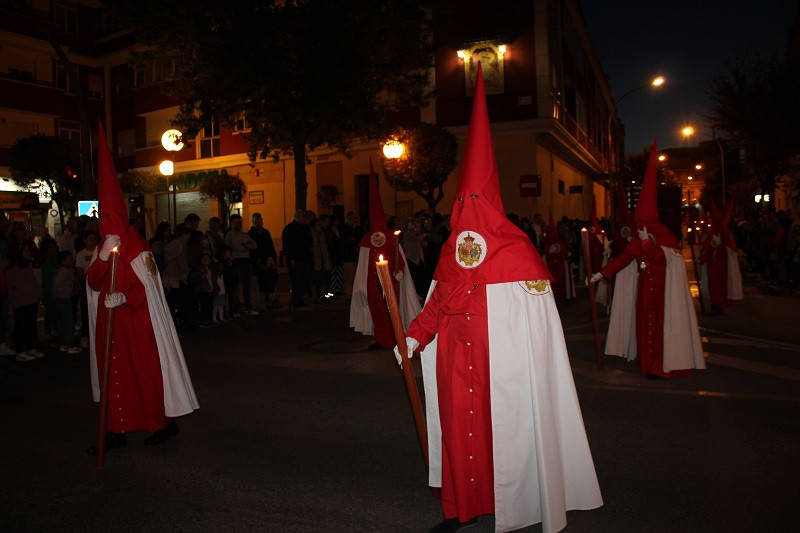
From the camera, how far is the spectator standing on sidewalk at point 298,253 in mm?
16016

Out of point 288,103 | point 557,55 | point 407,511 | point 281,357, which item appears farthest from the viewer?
point 557,55

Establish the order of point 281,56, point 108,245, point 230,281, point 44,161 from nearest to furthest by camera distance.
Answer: point 108,245 < point 230,281 < point 281,56 < point 44,161

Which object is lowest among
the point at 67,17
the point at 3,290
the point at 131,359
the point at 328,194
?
the point at 131,359

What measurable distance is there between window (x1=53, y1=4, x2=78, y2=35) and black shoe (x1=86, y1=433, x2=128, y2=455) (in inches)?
1531

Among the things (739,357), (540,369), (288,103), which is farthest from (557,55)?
(540,369)

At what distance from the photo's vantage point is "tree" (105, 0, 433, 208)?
17.1m

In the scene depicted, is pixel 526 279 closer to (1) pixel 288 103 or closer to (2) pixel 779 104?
(1) pixel 288 103

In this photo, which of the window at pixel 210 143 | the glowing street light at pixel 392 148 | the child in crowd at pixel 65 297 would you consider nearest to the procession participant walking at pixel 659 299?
the child in crowd at pixel 65 297

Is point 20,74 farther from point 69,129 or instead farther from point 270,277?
point 270,277

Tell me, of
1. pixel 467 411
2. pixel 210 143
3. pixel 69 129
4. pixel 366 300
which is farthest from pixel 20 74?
pixel 467 411

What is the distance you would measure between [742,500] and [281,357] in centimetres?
680

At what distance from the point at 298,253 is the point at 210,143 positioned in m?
20.2

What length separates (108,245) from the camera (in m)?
5.99

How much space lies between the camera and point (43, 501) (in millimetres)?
4957
